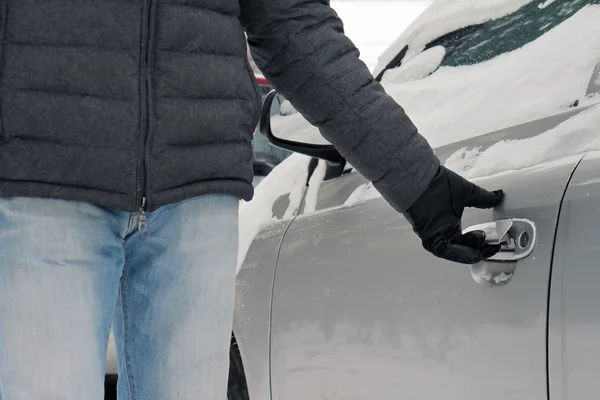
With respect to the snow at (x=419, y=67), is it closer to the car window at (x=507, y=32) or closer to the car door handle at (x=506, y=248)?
the car window at (x=507, y=32)

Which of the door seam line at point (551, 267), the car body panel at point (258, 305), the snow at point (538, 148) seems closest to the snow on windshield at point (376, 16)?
the car body panel at point (258, 305)

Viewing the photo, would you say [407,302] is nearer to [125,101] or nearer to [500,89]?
[500,89]

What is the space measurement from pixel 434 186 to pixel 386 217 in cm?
30

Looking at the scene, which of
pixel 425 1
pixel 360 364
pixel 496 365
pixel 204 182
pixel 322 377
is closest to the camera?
pixel 204 182

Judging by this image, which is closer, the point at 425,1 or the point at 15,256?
the point at 15,256

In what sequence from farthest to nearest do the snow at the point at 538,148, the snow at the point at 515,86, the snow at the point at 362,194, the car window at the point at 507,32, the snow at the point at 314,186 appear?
the snow at the point at 314,186 < the snow at the point at 362,194 < the car window at the point at 507,32 < the snow at the point at 515,86 < the snow at the point at 538,148

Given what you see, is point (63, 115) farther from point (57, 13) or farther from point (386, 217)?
point (386, 217)

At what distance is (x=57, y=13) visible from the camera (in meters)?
1.13

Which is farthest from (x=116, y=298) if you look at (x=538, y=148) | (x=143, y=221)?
(x=538, y=148)

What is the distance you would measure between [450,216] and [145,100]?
0.60 metres

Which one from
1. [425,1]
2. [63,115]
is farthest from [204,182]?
[425,1]

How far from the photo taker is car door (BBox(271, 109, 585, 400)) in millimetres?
1339

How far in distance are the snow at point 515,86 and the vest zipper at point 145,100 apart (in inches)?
29.5

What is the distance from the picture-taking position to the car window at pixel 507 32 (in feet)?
5.58
